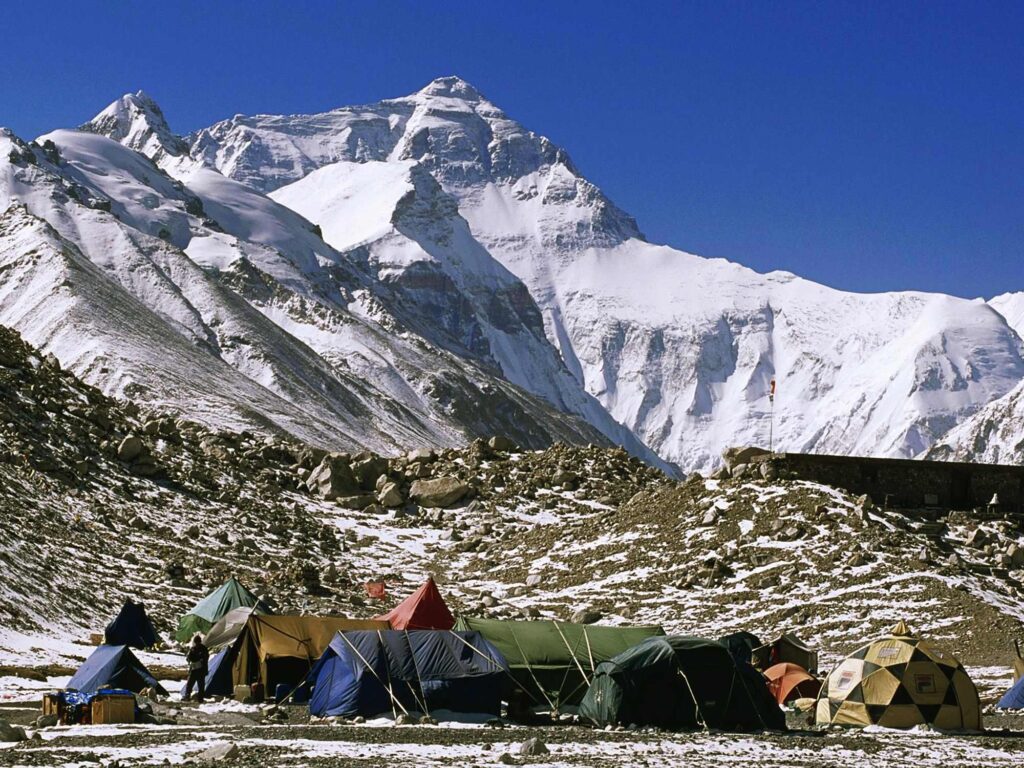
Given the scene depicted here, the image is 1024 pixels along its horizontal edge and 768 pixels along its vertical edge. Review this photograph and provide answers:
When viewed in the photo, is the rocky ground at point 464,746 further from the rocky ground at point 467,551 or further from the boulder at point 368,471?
the boulder at point 368,471

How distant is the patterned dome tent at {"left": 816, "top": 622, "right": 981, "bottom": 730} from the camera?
3575 centimetres

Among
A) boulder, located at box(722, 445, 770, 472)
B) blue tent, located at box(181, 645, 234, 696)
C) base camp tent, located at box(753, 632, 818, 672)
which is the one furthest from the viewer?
boulder, located at box(722, 445, 770, 472)

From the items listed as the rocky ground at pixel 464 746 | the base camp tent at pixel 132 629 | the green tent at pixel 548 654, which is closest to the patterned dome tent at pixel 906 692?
the rocky ground at pixel 464 746

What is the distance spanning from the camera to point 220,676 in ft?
131

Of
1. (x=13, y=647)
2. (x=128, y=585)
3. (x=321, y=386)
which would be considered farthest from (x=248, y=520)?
(x=321, y=386)

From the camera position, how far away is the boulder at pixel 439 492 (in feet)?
267

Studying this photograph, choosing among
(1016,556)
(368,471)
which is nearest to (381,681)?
(1016,556)

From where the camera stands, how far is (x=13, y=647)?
44.8 metres

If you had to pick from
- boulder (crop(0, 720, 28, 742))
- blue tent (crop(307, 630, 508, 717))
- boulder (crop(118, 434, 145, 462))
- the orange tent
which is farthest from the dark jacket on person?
boulder (crop(118, 434, 145, 462))

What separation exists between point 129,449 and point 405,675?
41174 mm

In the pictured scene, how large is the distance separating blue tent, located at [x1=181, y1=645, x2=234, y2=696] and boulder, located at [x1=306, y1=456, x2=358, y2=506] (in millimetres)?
41599

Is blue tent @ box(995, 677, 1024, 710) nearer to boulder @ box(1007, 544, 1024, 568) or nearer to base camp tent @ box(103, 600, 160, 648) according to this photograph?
boulder @ box(1007, 544, 1024, 568)

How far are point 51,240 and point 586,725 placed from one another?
143 meters

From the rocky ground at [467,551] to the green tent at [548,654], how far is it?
4.75m
